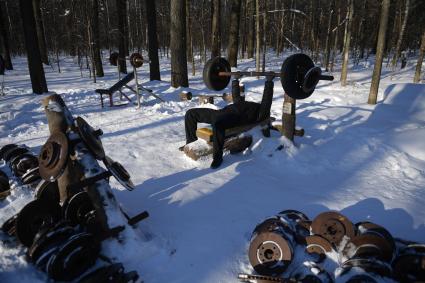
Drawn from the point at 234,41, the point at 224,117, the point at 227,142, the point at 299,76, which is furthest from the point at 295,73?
the point at 234,41

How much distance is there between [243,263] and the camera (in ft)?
8.89

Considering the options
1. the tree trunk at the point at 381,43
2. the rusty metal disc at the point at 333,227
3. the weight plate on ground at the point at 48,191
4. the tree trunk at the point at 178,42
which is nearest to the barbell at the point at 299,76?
the rusty metal disc at the point at 333,227

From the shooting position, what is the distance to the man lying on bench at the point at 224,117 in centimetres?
476

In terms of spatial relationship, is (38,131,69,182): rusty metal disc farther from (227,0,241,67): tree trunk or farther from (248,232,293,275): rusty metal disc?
(227,0,241,67): tree trunk

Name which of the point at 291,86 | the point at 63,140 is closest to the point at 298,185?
the point at 291,86

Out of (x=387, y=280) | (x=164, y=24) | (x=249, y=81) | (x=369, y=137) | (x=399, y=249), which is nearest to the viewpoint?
(x=387, y=280)

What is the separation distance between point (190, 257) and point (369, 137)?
15.4ft

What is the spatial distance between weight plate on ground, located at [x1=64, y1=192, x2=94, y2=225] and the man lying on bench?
2.15m

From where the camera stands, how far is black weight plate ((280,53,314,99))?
4402 mm

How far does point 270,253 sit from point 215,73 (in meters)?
4.01

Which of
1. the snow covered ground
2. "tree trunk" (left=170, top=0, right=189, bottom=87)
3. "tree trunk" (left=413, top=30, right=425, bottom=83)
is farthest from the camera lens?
"tree trunk" (left=413, top=30, right=425, bottom=83)

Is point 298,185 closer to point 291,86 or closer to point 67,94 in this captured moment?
point 291,86

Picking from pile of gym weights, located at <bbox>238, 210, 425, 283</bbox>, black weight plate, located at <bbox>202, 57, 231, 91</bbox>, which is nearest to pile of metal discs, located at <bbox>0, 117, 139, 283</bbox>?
pile of gym weights, located at <bbox>238, 210, 425, 283</bbox>

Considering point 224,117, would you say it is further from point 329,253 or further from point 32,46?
point 32,46
